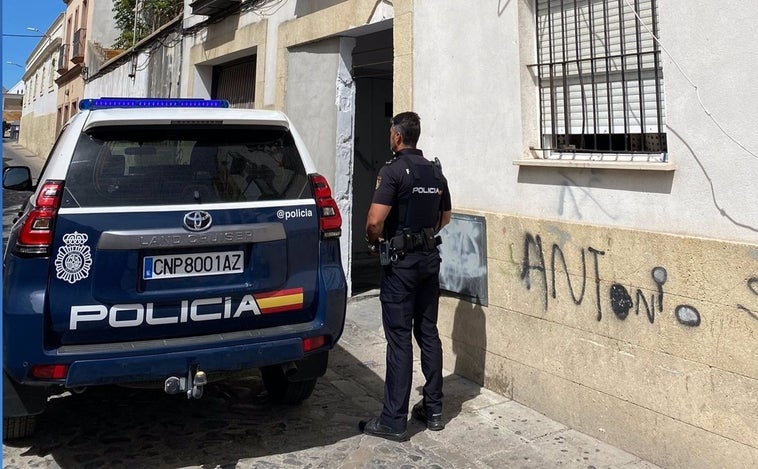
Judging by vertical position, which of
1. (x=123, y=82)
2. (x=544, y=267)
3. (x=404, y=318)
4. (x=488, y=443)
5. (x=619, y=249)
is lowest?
(x=488, y=443)

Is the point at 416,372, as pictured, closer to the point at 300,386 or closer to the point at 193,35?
the point at 300,386

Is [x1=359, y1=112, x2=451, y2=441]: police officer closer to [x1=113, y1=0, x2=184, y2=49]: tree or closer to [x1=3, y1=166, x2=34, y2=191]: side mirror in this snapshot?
[x1=3, y1=166, x2=34, y2=191]: side mirror

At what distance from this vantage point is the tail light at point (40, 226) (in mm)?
2537

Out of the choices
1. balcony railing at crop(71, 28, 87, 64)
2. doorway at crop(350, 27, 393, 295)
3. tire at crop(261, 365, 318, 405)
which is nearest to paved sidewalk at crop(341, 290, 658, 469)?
tire at crop(261, 365, 318, 405)

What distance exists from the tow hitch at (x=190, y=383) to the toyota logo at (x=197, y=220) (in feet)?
2.21

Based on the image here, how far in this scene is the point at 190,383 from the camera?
2729 mm

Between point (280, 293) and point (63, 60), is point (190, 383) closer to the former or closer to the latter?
point (280, 293)

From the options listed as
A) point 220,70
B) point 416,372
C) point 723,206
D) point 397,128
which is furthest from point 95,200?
point 220,70

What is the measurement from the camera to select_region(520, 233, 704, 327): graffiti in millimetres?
3048

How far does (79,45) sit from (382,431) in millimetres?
23132

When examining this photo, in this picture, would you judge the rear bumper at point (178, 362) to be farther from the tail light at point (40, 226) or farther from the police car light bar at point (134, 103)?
the police car light bar at point (134, 103)

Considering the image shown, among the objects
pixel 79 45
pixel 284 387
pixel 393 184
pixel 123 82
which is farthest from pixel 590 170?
pixel 79 45

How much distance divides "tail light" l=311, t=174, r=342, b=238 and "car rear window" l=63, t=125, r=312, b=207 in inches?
2.7

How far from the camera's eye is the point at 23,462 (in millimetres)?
3016
